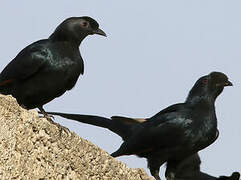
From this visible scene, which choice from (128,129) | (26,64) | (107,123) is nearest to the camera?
(26,64)

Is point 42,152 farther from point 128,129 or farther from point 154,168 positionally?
point 128,129

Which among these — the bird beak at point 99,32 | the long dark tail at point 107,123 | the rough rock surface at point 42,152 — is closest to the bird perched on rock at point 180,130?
the long dark tail at point 107,123

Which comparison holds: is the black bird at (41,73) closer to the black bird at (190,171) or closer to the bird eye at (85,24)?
the bird eye at (85,24)

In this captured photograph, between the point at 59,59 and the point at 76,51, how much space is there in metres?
0.35

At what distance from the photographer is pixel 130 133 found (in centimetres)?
831

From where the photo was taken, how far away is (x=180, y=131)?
7508 mm

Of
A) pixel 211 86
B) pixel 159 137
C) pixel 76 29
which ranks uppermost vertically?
pixel 76 29

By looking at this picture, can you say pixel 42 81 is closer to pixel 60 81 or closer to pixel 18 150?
pixel 60 81

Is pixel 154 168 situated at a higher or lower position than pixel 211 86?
lower

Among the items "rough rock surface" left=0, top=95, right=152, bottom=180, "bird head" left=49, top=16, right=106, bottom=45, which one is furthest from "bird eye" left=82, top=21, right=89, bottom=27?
"rough rock surface" left=0, top=95, right=152, bottom=180

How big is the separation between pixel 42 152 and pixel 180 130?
13.2 ft

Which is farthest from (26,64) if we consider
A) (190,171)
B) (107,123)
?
(190,171)

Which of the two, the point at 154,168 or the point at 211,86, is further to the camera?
the point at 211,86

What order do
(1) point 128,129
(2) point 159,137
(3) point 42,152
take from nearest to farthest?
(3) point 42,152 → (2) point 159,137 → (1) point 128,129
